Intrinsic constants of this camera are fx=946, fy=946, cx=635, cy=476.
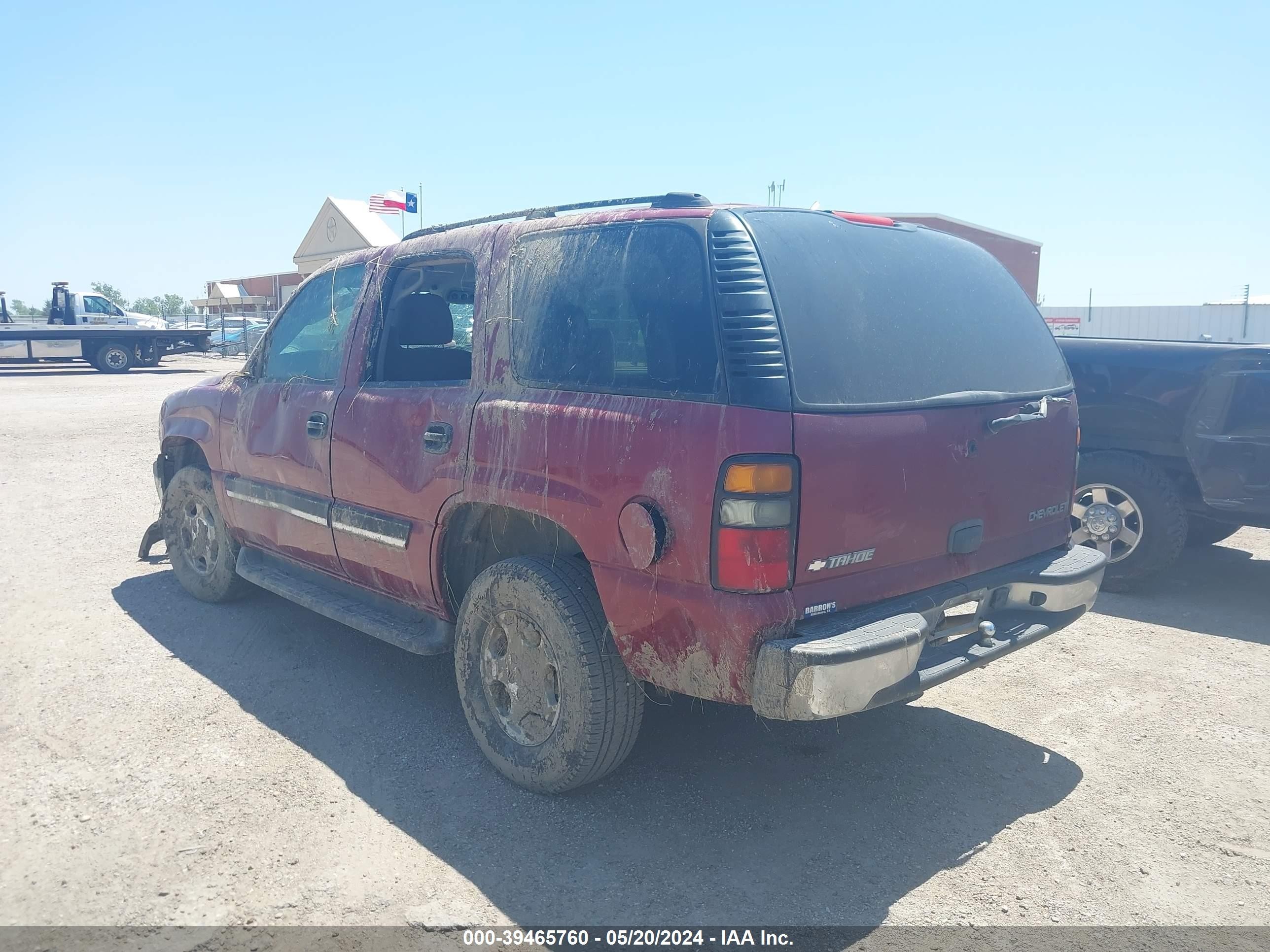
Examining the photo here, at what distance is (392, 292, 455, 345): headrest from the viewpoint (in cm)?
429

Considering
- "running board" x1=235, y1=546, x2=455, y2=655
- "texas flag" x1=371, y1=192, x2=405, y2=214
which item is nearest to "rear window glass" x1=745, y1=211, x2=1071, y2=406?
"running board" x1=235, y1=546, x2=455, y2=655

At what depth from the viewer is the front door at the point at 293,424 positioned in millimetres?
4422

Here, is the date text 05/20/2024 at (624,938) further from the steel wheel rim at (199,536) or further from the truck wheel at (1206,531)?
the truck wheel at (1206,531)

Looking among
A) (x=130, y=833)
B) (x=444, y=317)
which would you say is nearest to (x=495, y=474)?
(x=444, y=317)

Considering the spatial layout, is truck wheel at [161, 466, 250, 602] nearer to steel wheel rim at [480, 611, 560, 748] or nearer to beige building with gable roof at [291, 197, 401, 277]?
steel wheel rim at [480, 611, 560, 748]

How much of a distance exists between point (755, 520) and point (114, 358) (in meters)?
26.7

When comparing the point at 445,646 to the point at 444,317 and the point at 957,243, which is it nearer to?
the point at 444,317

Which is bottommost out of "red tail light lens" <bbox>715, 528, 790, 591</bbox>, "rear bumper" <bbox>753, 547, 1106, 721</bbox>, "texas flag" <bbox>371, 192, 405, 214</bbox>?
"rear bumper" <bbox>753, 547, 1106, 721</bbox>

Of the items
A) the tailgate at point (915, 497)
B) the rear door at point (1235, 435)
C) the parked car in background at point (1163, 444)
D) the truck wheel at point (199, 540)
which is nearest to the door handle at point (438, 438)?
the tailgate at point (915, 497)

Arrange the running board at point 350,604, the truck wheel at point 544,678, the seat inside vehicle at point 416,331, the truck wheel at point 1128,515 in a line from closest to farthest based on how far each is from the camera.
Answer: the truck wheel at point 544,678 < the running board at point 350,604 < the seat inside vehicle at point 416,331 < the truck wheel at point 1128,515

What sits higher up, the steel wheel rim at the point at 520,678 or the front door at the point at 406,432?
the front door at the point at 406,432

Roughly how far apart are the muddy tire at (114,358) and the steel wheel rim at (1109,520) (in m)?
25.3

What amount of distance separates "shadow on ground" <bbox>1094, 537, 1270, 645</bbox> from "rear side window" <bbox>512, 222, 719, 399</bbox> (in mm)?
4037

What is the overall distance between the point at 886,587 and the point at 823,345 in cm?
81
